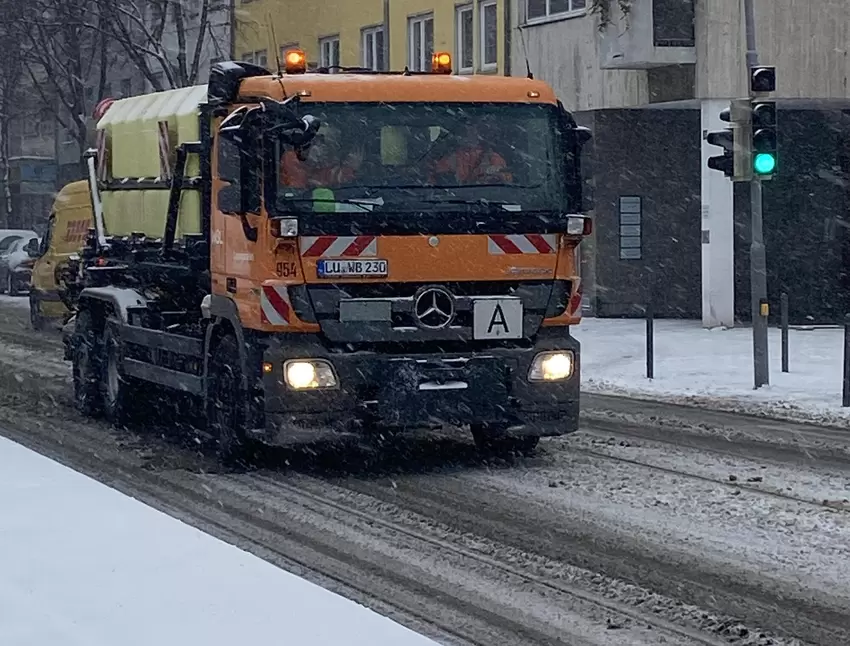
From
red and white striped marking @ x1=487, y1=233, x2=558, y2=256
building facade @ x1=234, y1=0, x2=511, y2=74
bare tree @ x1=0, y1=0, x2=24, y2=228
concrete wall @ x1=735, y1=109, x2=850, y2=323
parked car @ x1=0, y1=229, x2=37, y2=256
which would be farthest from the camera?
parked car @ x1=0, y1=229, x2=37, y2=256

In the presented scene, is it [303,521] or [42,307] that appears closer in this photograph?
[303,521]

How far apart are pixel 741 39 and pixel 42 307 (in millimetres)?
12617

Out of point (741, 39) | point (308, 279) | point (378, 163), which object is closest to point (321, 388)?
point (308, 279)

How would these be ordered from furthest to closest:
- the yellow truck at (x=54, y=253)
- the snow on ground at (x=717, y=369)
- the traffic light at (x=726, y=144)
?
the yellow truck at (x=54, y=253) → the traffic light at (x=726, y=144) → the snow on ground at (x=717, y=369)

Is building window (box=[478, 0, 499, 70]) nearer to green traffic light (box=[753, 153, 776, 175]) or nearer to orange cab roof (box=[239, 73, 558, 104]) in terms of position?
green traffic light (box=[753, 153, 776, 175])

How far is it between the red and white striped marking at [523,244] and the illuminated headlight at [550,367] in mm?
739

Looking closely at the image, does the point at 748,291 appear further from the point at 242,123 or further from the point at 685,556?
the point at 685,556

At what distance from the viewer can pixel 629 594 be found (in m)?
8.09

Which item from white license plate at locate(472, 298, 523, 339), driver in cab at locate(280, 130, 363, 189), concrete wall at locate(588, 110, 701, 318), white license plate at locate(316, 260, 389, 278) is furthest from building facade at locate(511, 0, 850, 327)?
white license plate at locate(316, 260, 389, 278)

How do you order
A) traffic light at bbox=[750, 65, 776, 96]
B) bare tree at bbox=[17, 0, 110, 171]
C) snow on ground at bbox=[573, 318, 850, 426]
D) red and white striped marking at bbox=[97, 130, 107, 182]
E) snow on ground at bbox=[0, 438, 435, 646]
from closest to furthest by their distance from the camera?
snow on ground at bbox=[0, 438, 435, 646] < red and white striped marking at bbox=[97, 130, 107, 182] < snow on ground at bbox=[573, 318, 850, 426] < traffic light at bbox=[750, 65, 776, 96] < bare tree at bbox=[17, 0, 110, 171]

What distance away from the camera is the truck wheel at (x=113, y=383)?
609 inches

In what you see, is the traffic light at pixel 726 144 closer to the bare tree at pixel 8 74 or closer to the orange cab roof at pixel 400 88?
the orange cab roof at pixel 400 88

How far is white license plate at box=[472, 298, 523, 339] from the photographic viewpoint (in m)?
12.0

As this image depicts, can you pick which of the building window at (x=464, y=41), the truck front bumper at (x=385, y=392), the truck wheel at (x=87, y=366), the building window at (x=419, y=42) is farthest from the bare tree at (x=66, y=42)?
the truck front bumper at (x=385, y=392)
